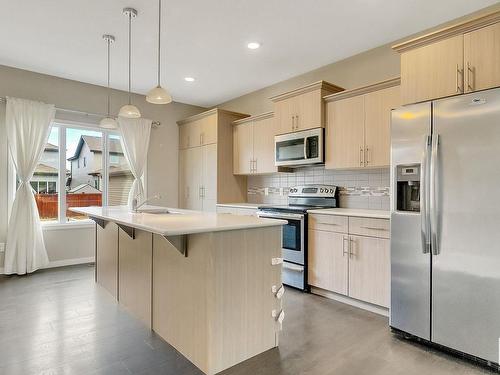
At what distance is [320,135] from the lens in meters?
3.81

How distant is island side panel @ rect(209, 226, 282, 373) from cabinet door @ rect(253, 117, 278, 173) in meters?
2.33

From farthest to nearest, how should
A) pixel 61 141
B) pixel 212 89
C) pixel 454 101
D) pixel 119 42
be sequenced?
pixel 212 89, pixel 61 141, pixel 119 42, pixel 454 101

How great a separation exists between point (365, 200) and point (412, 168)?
1.31 m

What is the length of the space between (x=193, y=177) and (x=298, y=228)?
8.31 feet

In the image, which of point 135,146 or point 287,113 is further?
point 135,146

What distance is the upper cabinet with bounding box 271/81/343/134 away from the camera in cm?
380

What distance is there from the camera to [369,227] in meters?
3.06

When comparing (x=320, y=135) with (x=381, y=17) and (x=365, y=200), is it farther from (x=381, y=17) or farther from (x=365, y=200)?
(x=381, y=17)

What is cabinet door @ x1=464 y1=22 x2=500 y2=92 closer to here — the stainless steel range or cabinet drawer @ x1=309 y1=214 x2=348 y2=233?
cabinet drawer @ x1=309 y1=214 x2=348 y2=233

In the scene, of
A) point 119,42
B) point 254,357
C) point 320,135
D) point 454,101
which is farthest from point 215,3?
point 254,357

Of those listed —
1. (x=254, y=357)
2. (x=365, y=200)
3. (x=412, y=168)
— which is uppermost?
(x=412, y=168)

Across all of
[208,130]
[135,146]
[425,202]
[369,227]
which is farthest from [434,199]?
[135,146]

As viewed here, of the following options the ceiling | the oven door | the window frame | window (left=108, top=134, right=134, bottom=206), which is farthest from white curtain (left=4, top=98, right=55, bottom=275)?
the oven door

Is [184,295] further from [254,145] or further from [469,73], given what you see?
[254,145]
